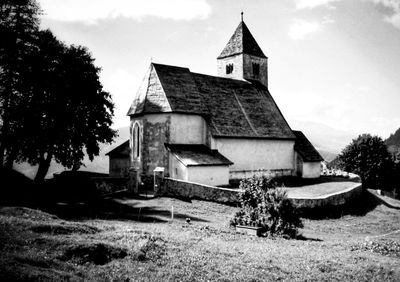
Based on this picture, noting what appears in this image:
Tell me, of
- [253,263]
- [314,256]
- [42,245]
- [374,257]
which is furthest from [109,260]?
[374,257]

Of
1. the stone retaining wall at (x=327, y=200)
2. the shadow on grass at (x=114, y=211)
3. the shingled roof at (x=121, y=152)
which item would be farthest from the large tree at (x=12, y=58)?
the stone retaining wall at (x=327, y=200)

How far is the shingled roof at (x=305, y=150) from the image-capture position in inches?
1701

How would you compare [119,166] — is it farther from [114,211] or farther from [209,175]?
[114,211]

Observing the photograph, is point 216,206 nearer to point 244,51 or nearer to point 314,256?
point 314,256

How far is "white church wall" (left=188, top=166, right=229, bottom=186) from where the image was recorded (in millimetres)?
30016

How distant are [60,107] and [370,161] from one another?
45.2 m

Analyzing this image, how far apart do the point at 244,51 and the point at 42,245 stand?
39187 mm

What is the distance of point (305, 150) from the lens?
44594mm

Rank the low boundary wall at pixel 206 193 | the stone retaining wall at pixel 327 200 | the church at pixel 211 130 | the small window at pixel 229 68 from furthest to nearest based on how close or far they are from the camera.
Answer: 1. the small window at pixel 229 68
2. the church at pixel 211 130
3. the low boundary wall at pixel 206 193
4. the stone retaining wall at pixel 327 200

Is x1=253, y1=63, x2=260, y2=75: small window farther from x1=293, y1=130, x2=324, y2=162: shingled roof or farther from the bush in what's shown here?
the bush

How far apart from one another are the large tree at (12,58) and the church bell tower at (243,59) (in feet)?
82.4

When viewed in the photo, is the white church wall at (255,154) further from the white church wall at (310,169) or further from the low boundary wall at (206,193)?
the low boundary wall at (206,193)

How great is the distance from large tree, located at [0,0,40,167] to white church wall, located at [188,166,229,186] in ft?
47.8

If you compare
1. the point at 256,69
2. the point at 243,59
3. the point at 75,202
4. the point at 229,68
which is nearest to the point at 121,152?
the point at 75,202
